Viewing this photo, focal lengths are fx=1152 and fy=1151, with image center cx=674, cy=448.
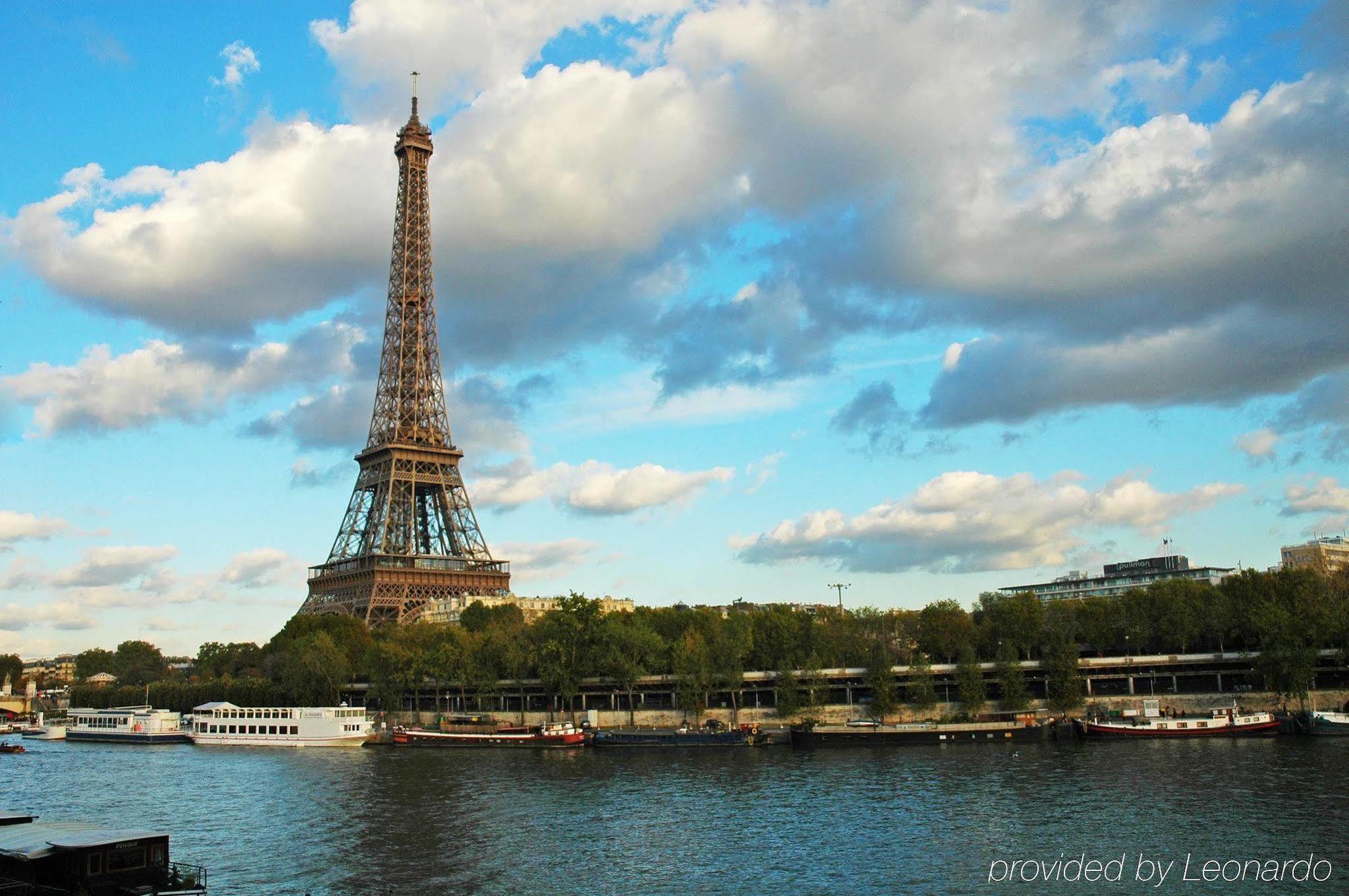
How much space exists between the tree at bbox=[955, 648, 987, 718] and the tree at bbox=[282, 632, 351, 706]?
72877 mm

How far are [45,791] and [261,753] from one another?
103 ft

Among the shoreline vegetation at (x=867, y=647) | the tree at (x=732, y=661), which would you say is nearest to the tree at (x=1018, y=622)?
the shoreline vegetation at (x=867, y=647)

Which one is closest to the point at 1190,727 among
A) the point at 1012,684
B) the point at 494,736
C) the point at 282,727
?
the point at 1012,684

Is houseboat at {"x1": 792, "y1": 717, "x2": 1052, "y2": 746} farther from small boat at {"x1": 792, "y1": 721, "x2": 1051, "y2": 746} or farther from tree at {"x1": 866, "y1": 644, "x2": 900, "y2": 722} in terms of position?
tree at {"x1": 866, "y1": 644, "x2": 900, "y2": 722}

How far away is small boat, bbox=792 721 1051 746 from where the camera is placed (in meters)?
97.6

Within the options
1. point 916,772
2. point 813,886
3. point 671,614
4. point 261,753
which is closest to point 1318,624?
point 916,772

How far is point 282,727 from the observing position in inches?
A: 4806

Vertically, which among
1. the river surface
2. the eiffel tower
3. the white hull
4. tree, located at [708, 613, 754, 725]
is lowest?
the river surface

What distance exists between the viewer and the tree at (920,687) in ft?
371

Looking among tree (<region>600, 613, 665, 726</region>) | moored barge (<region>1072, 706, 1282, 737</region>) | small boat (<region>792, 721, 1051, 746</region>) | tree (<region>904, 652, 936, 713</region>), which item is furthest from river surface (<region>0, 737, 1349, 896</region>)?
tree (<region>600, 613, 665, 726</region>)

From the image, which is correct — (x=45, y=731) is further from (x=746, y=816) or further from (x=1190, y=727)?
(x=1190, y=727)

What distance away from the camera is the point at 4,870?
3912cm

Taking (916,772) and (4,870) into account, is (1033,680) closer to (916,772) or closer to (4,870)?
(916,772)

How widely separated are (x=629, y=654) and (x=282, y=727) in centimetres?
3767
